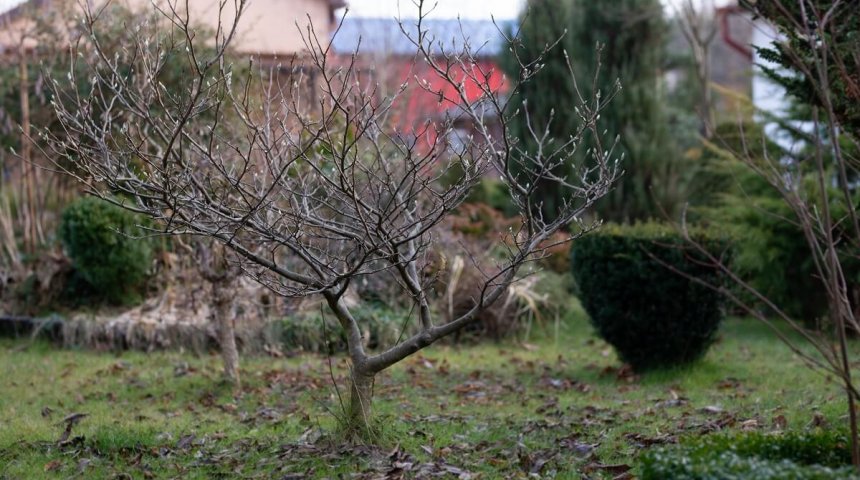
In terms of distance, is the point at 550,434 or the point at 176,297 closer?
the point at 550,434

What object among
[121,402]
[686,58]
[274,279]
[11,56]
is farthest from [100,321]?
[686,58]

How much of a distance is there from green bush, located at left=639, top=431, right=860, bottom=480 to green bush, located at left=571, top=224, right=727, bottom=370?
396 cm

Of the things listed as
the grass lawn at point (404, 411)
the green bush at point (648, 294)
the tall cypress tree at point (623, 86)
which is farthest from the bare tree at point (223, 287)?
the tall cypress tree at point (623, 86)

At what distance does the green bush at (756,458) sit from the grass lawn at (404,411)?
1274mm

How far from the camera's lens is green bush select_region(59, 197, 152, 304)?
10.2 metres

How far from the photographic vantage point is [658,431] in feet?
20.7

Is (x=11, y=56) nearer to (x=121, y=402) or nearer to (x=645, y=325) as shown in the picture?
(x=121, y=402)

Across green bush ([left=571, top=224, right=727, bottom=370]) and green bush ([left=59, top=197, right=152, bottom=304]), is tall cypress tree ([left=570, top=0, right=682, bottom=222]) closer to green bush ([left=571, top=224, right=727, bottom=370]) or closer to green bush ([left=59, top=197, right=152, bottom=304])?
green bush ([left=571, top=224, right=727, bottom=370])

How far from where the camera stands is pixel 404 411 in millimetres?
7336

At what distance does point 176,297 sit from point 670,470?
7983mm

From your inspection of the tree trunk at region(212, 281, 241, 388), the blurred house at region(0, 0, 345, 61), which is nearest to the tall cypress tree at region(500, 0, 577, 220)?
the blurred house at region(0, 0, 345, 61)

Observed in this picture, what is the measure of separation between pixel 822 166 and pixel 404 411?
4.14 meters

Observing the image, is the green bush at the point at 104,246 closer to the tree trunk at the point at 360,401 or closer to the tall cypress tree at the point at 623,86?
the tree trunk at the point at 360,401

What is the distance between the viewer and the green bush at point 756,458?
3.55 m
